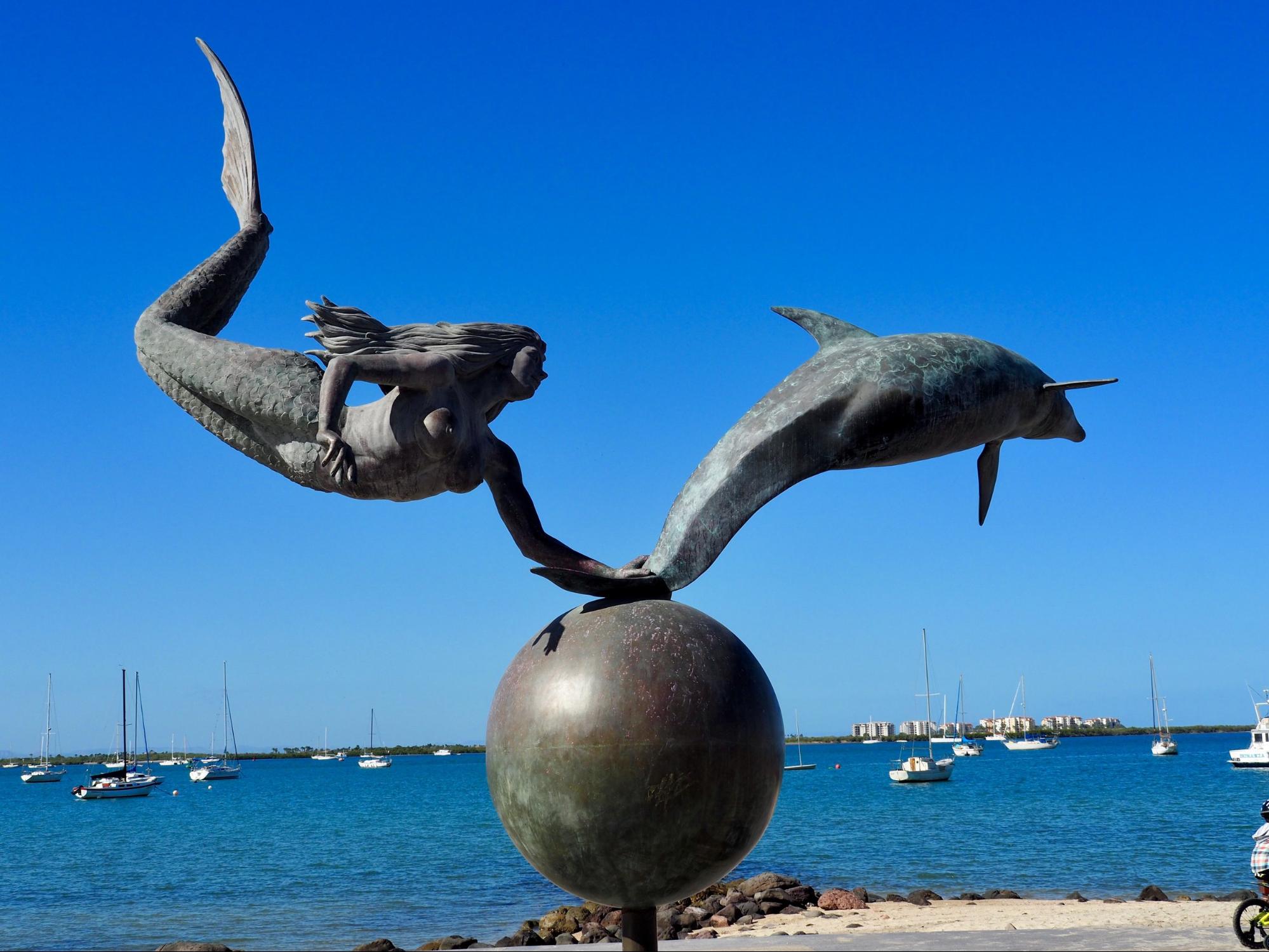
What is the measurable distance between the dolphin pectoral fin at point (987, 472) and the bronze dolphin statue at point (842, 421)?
49cm

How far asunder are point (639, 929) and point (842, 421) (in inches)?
144

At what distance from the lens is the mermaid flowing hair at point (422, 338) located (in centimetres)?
780

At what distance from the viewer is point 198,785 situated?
340 feet

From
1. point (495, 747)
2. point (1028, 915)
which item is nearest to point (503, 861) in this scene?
point (1028, 915)

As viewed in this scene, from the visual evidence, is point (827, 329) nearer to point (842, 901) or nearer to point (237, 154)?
point (237, 154)

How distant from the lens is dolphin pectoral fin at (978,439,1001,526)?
992cm

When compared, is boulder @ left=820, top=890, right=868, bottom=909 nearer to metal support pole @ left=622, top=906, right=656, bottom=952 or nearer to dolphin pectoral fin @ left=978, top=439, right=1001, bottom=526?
dolphin pectoral fin @ left=978, top=439, right=1001, bottom=526

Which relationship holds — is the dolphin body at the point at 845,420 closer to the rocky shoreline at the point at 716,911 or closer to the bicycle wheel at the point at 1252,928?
the bicycle wheel at the point at 1252,928

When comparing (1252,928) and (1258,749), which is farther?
(1258,749)

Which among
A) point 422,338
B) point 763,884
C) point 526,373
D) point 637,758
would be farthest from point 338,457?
point 763,884

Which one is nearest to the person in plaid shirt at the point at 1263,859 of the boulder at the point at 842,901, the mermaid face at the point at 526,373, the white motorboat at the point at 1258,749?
the mermaid face at the point at 526,373

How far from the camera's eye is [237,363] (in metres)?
8.22

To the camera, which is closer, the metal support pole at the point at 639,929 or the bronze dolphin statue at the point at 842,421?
the metal support pole at the point at 639,929

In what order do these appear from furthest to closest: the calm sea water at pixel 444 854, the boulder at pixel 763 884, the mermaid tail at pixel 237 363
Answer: the calm sea water at pixel 444 854 → the boulder at pixel 763 884 → the mermaid tail at pixel 237 363
